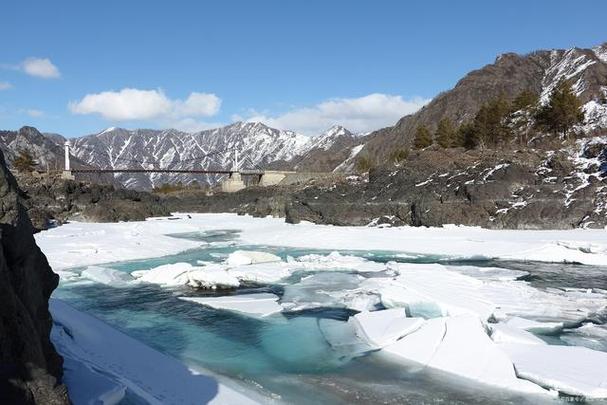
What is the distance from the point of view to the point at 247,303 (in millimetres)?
15695

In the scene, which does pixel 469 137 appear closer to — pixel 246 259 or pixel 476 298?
pixel 246 259

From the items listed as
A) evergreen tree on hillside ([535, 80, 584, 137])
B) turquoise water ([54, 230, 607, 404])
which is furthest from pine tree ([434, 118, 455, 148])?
turquoise water ([54, 230, 607, 404])

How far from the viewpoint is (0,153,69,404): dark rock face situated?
524 cm

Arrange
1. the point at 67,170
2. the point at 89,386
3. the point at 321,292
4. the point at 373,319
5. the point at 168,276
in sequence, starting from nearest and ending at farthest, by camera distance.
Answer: the point at 89,386 < the point at 373,319 < the point at 321,292 < the point at 168,276 < the point at 67,170

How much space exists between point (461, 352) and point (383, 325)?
2.38 meters

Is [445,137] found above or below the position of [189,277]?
above

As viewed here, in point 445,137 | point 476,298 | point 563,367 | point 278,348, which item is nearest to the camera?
point 563,367

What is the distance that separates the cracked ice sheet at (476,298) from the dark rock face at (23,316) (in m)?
9.71

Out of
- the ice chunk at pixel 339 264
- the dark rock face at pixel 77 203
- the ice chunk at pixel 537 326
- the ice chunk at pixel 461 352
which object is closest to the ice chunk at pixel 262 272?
the ice chunk at pixel 339 264

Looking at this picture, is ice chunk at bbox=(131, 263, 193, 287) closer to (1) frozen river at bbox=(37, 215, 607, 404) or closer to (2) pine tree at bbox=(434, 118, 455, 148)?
(1) frozen river at bbox=(37, 215, 607, 404)

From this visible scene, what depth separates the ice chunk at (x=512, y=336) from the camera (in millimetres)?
11125

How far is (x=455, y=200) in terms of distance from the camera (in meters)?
40.2

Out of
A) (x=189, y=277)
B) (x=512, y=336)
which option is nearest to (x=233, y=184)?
(x=189, y=277)

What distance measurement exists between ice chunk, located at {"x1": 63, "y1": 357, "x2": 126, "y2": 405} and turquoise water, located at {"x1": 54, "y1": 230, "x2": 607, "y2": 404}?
31cm
